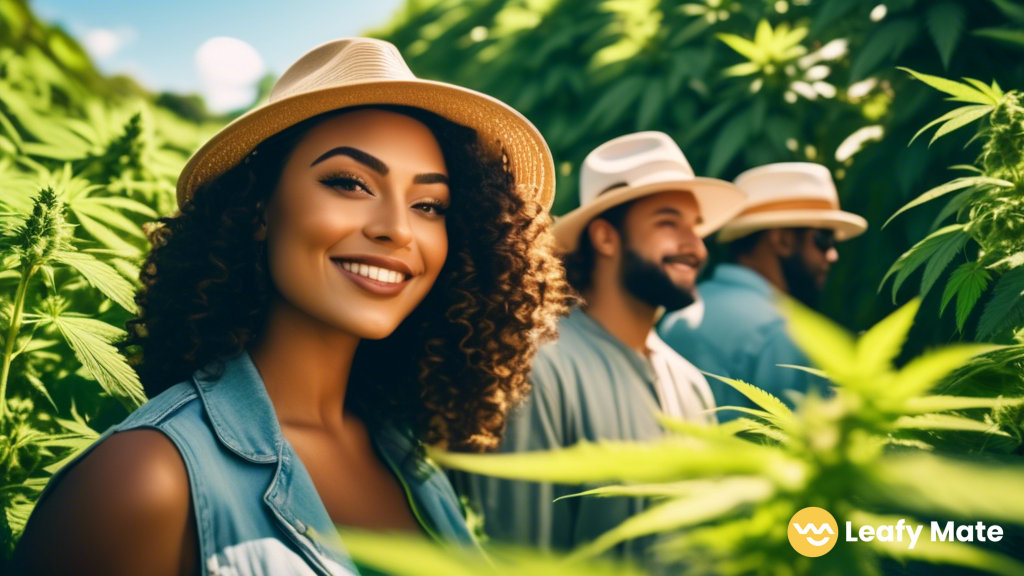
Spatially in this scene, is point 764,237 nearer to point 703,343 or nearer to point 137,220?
point 703,343

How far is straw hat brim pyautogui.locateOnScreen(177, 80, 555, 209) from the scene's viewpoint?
5.11 feet

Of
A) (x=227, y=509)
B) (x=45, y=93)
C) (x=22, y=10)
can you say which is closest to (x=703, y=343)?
(x=227, y=509)

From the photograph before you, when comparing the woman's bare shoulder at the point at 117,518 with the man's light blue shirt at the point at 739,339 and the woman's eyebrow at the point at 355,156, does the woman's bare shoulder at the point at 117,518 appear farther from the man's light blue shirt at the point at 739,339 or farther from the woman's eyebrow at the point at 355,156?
the man's light blue shirt at the point at 739,339

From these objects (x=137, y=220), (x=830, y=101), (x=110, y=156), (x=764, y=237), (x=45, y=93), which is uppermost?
(x=830, y=101)

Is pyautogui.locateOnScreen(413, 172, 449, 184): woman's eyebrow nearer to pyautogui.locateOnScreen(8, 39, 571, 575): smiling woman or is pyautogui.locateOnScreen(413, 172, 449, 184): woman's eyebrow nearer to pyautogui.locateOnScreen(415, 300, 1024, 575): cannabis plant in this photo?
pyautogui.locateOnScreen(8, 39, 571, 575): smiling woman

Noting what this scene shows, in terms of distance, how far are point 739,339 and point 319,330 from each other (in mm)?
2177

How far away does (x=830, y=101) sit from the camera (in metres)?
3.83

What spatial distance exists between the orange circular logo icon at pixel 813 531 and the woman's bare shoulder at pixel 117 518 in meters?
0.98

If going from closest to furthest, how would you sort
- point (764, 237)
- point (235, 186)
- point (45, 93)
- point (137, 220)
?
point (235, 186)
point (137, 220)
point (45, 93)
point (764, 237)

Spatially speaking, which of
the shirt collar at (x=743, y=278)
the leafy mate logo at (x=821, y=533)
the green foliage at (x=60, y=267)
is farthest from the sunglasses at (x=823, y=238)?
the leafy mate logo at (x=821, y=533)

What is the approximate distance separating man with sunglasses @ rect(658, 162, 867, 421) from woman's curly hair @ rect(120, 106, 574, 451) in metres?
1.44

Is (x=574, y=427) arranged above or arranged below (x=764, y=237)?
below

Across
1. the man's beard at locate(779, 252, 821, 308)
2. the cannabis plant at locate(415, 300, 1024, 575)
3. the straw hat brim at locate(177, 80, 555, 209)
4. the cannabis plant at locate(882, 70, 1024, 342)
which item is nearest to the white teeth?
the straw hat brim at locate(177, 80, 555, 209)

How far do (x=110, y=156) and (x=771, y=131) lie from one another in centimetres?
280
